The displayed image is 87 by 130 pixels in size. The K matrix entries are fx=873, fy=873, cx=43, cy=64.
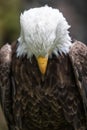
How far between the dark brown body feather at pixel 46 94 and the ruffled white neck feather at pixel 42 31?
12.6 inches

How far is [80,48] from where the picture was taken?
9.41 meters

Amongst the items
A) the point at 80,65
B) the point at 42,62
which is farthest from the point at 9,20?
the point at 42,62

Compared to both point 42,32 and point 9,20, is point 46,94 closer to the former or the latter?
point 42,32

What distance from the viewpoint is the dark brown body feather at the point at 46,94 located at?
9.41 metres

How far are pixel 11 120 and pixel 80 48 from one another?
1.24 meters

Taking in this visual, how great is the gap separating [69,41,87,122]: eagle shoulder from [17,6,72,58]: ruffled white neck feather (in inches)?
9.8

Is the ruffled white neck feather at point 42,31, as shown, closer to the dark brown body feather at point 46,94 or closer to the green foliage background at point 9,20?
the dark brown body feather at point 46,94

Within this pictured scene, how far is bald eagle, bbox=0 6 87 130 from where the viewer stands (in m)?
9.23

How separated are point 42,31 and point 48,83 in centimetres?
88

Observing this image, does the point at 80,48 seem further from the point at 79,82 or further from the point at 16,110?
the point at 16,110

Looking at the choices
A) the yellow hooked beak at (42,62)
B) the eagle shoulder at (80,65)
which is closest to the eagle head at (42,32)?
the yellow hooked beak at (42,62)

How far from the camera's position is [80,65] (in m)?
9.30

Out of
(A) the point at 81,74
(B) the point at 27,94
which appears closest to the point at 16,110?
(B) the point at 27,94

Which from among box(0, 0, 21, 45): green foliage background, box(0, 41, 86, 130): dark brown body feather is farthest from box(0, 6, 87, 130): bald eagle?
box(0, 0, 21, 45): green foliage background
